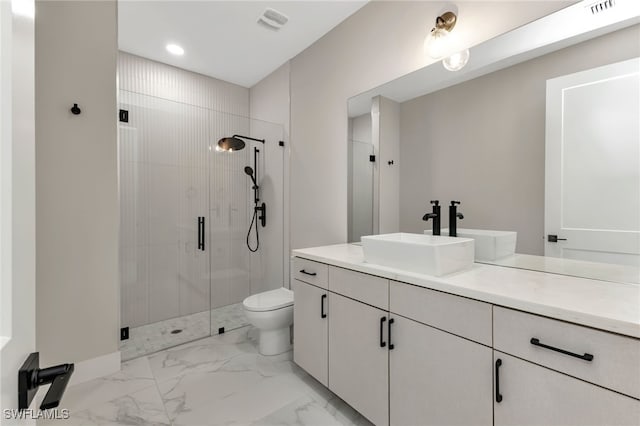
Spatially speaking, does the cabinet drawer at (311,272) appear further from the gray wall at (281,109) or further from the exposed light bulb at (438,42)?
the exposed light bulb at (438,42)

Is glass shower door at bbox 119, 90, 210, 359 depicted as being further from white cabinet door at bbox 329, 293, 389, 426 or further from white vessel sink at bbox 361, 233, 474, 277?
white vessel sink at bbox 361, 233, 474, 277

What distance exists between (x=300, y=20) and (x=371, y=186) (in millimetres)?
1458

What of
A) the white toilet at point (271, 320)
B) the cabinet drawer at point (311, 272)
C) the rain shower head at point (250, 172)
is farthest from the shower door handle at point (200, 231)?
the cabinet drawer at point (311, 272)

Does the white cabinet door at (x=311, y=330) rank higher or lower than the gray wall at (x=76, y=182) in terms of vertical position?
lower

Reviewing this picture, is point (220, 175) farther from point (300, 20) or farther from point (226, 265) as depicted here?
point (300, 20)

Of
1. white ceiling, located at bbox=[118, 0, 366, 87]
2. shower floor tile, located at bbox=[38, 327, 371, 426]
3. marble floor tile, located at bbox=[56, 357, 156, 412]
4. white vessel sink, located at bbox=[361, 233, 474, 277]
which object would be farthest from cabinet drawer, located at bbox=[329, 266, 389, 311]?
white ceiling, located at bbox=[118, 0, 366, 87]

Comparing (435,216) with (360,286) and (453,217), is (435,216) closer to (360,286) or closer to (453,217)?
(453,217)

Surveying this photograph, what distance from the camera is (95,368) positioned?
6.58ft

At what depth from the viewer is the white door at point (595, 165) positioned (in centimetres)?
116

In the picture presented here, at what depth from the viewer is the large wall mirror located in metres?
1.19

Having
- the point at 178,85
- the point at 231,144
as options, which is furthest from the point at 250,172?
the point at 178,85

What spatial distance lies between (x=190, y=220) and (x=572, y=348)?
2.69m

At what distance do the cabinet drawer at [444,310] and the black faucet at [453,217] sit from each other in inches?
21.5

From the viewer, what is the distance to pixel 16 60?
0.44 meters
